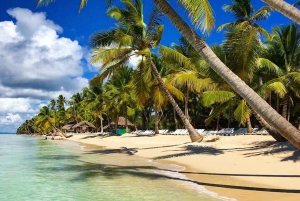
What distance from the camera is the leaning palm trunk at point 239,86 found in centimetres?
617

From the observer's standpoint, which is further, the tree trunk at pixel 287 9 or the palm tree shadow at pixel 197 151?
the palm tree shadow at pixel 197 151

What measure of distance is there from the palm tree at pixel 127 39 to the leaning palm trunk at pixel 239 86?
880 centimetres

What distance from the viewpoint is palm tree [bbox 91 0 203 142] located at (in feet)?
55.5

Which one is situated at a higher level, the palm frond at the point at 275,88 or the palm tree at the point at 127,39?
the palm tree at the point at 127,39

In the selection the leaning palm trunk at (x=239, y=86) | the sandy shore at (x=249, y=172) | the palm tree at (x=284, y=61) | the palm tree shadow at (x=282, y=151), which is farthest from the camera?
the palm tree at (x=284, y=61)

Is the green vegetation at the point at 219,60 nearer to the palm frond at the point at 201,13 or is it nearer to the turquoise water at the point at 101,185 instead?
the palm frond at the point at 201,13

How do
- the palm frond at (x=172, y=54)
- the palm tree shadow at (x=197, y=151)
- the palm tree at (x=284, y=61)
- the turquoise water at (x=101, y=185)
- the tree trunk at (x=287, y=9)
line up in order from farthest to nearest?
1. the palm frond at (x=172, y=54)
2. the palm tree at (x=284, y=61)
3. the palm tree shadow at (x=197, y=151)
4. the turquoise water at (x=101, y=185)
5. the tree trunk at (x=287, y=9)

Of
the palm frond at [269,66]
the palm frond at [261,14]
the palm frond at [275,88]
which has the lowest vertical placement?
the palm frond at [275,88]

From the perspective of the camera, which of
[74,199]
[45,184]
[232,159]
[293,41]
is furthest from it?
[293,41]

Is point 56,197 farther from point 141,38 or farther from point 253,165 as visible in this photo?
point 141,38

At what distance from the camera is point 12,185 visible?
30.4 ft

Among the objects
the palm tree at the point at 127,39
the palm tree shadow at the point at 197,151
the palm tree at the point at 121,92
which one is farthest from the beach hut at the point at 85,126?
the palm tree shadow at the point at 197,151

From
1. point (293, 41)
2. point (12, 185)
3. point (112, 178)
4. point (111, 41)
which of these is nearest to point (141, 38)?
point (111, 41)

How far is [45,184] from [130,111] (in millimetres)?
34882
